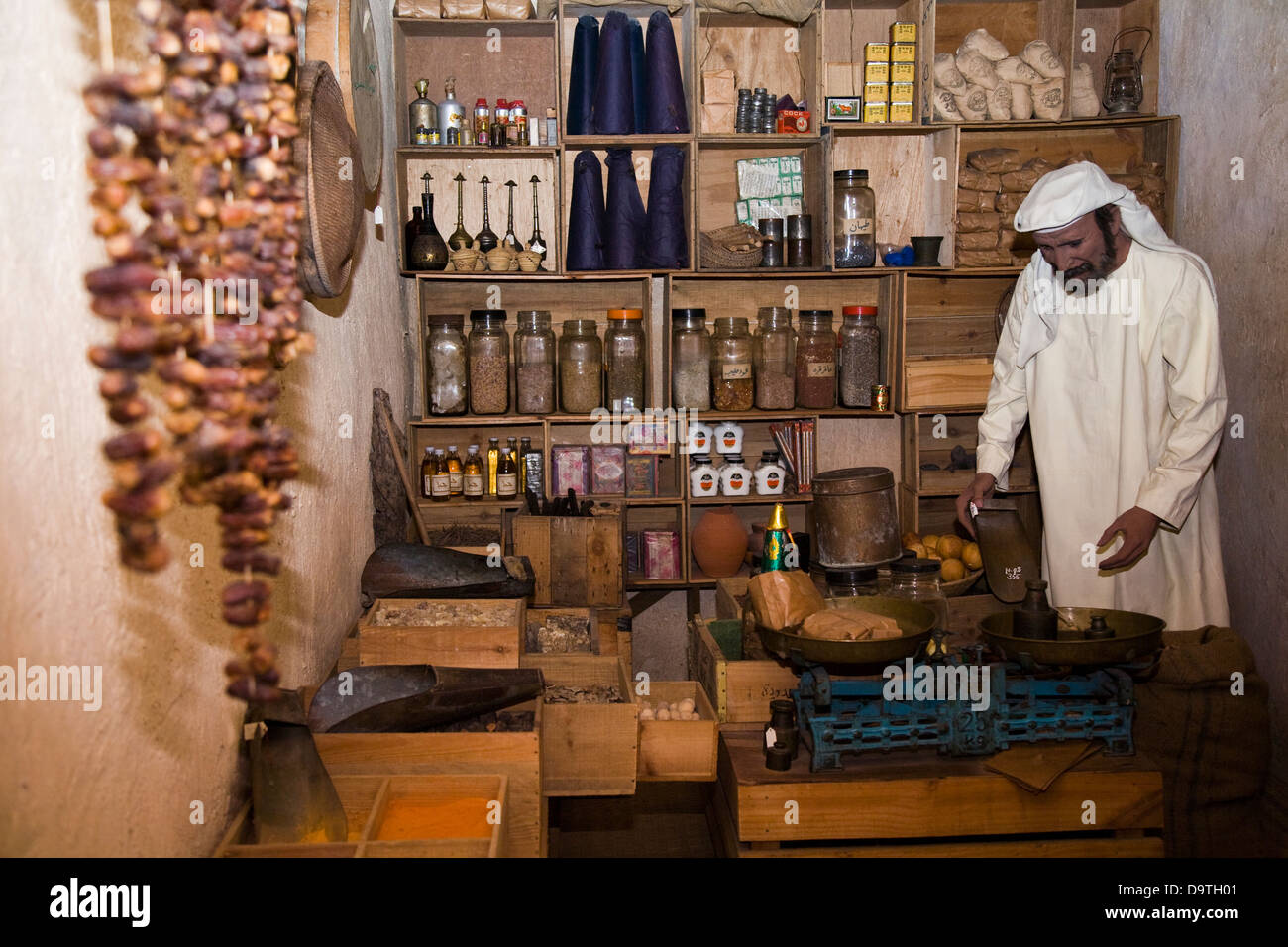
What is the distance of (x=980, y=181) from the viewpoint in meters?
3.79

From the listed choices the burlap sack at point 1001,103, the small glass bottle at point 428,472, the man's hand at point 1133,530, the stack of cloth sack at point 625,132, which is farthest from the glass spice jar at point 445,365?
the man's hand at point 1133,530

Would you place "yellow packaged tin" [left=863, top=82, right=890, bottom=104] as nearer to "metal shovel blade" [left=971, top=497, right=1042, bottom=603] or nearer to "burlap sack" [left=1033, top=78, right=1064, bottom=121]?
"burlap sack" [left=1033, top=78, right=1064, bottom=121]

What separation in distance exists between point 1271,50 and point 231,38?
3326 mm

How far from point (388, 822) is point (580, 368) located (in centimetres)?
224

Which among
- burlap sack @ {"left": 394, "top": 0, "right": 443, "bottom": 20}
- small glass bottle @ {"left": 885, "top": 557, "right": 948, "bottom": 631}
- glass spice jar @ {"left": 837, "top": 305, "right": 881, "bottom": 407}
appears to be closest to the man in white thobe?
small glass bottle @ {"left": 885, "top": 557, "right": 948, "bottom": 631}

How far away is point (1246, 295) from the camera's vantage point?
3.27 meters

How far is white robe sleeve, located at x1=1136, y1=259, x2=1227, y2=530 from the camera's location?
283 centimetres

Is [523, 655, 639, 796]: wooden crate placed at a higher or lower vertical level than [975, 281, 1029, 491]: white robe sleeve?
lower

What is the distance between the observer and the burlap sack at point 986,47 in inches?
149

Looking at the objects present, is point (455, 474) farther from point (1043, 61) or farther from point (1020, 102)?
point (1043, 61)

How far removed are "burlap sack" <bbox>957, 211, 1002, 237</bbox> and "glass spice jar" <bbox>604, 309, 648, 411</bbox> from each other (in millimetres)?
1219

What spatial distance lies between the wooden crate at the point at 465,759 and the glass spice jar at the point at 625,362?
2.03 meters

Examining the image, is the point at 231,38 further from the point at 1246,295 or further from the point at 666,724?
the point at 1246,295

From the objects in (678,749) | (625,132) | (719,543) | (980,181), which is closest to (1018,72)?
(980,181)
